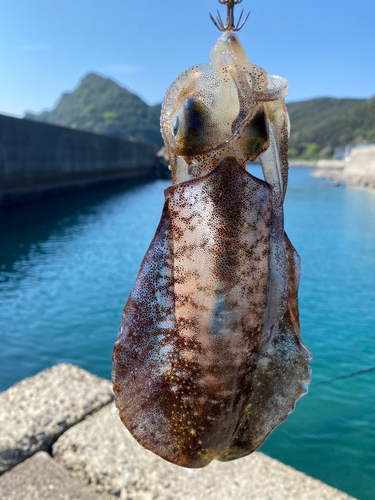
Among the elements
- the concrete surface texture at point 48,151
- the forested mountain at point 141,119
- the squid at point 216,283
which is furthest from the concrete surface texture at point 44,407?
the forested mountain at point 141,119

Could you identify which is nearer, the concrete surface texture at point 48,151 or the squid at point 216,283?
the squid at point 216,283

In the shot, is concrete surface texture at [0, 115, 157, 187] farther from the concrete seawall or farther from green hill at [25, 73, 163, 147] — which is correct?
green hill at [25, 73, 163, 147]

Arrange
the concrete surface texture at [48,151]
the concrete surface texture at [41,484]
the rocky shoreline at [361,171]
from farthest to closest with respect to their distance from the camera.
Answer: the rocky shoreline at [361,171], the concrete surface texture at [48,151], the concrete surface texture at [41,484]

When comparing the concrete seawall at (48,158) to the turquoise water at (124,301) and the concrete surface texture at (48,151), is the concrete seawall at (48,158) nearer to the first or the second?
the concrete surface texture at (48,151)

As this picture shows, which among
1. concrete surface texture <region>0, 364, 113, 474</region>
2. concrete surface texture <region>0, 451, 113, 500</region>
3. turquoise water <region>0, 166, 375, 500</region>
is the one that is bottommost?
turquoise water <region>0, 166, 375, 500</region>

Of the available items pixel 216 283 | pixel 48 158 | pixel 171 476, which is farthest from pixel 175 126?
pixel 48 158

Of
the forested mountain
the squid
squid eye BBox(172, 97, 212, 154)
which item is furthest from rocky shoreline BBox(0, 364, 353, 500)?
the forested mountain

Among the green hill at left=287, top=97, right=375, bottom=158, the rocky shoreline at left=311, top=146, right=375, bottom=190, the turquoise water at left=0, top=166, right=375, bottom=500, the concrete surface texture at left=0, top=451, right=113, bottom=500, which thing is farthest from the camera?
the green hill at left=287, top=97, right=375, bottom=158
